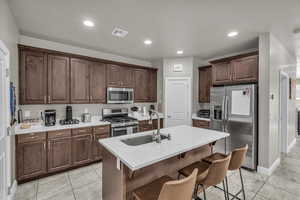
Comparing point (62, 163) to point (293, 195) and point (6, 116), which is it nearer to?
point (6, 116)

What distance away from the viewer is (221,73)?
11.4 feet

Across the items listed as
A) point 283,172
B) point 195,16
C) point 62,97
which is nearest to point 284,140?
point 283,172

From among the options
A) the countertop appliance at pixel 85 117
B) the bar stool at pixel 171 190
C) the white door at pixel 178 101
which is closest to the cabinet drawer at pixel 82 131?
the countertop appliance at pixel 85 117

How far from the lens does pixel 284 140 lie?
12.4 feet

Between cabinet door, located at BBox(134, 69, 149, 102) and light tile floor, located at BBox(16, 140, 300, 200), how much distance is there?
7.45 ft

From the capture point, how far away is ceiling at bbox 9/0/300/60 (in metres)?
1.90

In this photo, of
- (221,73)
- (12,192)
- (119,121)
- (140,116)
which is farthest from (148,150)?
(221,73)

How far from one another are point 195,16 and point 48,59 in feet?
9.73

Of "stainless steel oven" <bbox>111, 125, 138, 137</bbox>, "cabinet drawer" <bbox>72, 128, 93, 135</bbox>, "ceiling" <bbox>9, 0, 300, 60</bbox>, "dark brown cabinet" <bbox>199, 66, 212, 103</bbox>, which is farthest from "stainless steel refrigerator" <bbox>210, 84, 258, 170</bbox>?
"cabinet drawer" <bbox>72, 128, 93, 135</bbox>

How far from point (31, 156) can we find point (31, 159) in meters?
0.05

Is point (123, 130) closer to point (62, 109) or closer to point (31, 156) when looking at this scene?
point (62, 109)

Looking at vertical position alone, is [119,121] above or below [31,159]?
above

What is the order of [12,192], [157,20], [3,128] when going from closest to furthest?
[3,128] → [12,192] → [157,20]

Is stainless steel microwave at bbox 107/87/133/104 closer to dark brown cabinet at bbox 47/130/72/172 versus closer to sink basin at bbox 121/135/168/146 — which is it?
dark brown cabinet at bbox 47/130/72/172
